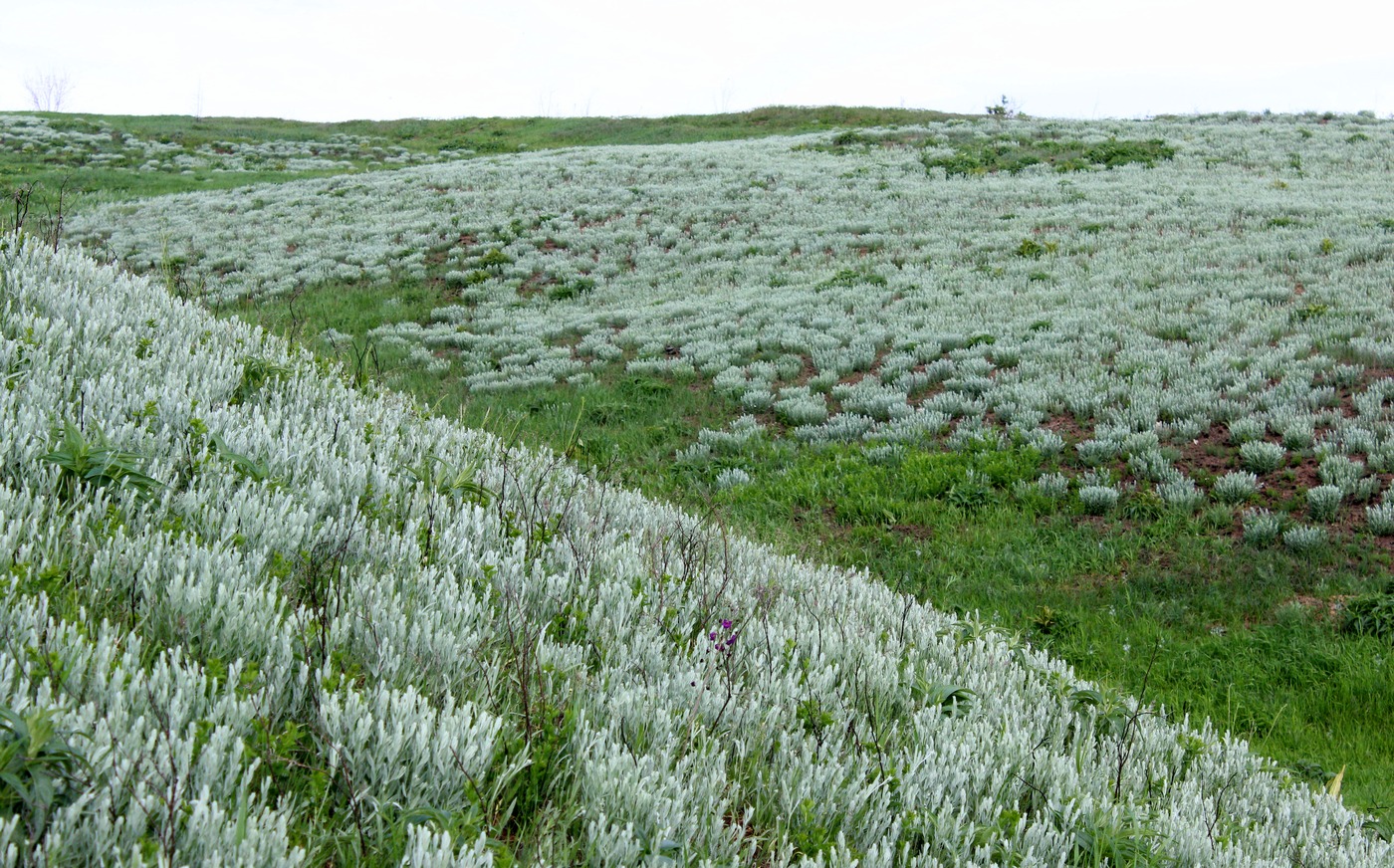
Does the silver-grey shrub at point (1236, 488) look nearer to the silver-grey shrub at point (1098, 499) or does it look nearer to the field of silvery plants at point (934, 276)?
the field of silvery plants at point (934, 276)

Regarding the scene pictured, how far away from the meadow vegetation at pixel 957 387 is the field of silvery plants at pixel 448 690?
Result: 61 millimetres

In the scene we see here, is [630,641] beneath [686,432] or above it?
above

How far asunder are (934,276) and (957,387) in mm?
6789

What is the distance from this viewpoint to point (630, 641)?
3582 millimetres

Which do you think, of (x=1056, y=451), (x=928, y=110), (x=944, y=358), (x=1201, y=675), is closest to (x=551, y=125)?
(x=928, y=110)

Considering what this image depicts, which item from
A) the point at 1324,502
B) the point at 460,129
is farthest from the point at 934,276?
the point at 460,129

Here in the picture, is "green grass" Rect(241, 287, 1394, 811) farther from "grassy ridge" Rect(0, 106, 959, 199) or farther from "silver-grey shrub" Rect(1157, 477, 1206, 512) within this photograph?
"grassy ridge" Rect(0, 106, 959, 199)

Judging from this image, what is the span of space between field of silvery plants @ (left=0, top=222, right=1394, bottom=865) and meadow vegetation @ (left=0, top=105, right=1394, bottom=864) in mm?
61

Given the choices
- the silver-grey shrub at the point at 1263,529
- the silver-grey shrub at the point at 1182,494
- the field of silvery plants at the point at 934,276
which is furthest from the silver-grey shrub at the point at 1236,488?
the silver-grey shrub at the point at 1263,529

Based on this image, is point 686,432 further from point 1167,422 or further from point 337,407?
point 337,407

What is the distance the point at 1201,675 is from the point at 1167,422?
5.14m

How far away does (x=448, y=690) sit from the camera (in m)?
2.51

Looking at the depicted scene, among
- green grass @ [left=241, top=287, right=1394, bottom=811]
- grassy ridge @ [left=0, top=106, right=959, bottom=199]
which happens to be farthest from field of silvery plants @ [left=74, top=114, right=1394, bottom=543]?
grassy ridge @ [left=0, top=106, right=959, bottom=199]

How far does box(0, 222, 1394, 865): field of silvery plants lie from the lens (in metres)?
2.07
